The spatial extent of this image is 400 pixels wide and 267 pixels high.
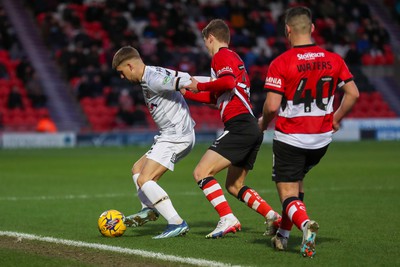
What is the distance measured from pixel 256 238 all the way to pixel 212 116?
24102mm

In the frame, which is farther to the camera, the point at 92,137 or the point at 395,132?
the point at 395,132

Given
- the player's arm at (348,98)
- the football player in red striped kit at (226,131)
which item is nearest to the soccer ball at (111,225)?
the football player in red striped kit at (226,131)

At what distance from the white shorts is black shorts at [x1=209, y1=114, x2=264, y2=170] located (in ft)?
1.57

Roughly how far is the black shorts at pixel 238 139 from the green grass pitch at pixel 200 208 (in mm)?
922

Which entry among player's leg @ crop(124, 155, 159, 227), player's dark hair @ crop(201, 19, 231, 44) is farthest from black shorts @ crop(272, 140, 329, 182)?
player's leg @ crop(124, 155, 159, 227)

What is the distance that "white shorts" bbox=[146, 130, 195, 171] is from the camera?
9.09 metres

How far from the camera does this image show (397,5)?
4241 centimetres

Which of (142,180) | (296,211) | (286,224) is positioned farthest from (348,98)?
(142,180)

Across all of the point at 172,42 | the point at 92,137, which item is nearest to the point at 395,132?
the point at 172,42

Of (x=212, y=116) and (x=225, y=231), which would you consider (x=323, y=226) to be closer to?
(x=225, y=231)

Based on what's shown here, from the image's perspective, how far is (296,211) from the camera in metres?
7.42

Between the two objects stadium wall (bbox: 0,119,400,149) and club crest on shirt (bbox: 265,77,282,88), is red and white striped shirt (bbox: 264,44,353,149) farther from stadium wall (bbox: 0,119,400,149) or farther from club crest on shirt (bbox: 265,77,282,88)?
stadium wall (bbox: 0,119,400,149)

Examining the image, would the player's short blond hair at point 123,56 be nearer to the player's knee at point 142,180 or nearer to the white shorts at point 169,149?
the white shorts at point 169,149

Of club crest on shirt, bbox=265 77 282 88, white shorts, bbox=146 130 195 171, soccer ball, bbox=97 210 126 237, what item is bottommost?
soccer ball, bbox=97 210 126 237
